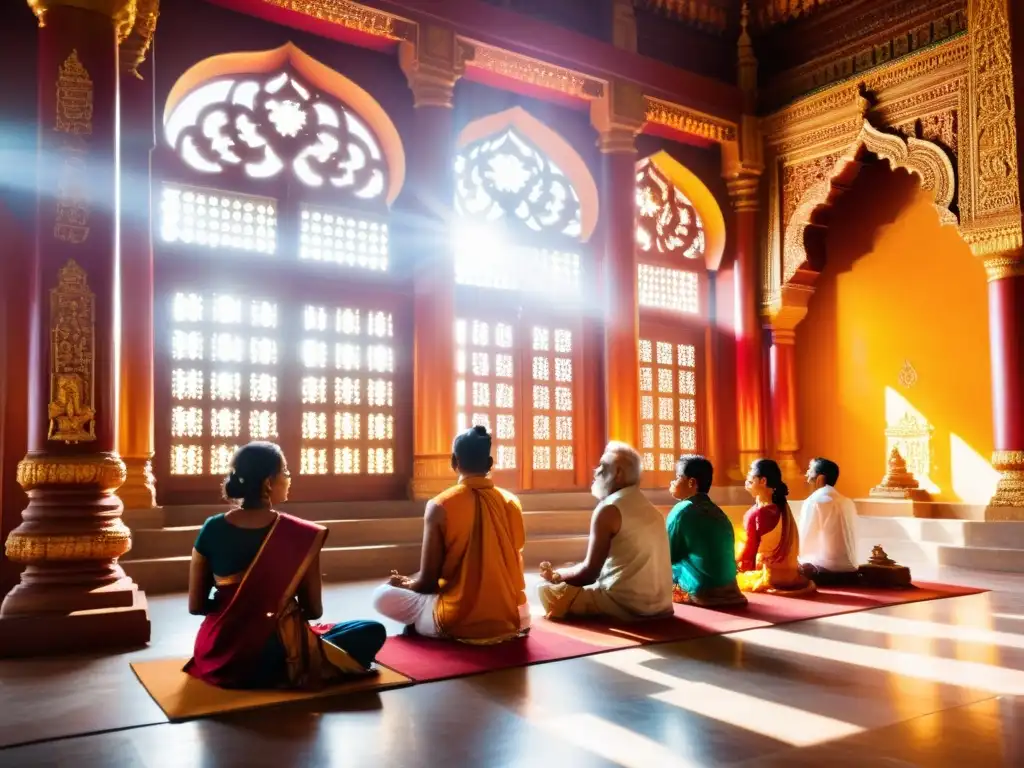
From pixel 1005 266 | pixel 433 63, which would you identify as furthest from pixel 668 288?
pixel 433 63

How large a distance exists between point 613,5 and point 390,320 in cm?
431

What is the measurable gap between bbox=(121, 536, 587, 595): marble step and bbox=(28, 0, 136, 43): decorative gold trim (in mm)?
3483

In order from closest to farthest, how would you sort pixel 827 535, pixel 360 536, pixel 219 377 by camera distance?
1. pixel 827 535
2. pixel 360 536
3. pixel 219 377

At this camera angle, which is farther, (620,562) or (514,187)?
(514,187)

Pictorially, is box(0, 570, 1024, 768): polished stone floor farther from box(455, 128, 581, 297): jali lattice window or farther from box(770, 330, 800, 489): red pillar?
box(770, 330, 800, 489): red pillar

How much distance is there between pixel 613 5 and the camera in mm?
9641

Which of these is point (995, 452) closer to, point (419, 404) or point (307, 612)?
point (419, 404)

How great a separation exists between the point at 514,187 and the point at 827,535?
500 centimetres

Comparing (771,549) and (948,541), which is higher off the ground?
(771,549)

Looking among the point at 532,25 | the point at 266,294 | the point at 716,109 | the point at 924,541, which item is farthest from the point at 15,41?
the point at 924,541

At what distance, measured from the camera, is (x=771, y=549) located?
5953 mm

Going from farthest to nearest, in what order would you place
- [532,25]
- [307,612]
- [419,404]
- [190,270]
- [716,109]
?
1. [716,109]
2. [532,25]
3. [419,404]
4. [190,270]
5. [307,612]

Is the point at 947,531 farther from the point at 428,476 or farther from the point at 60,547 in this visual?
the point at 60,547

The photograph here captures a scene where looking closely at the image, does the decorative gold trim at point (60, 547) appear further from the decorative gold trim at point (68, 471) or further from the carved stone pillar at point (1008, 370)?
the carved stone pillar at point (1008, 370)
